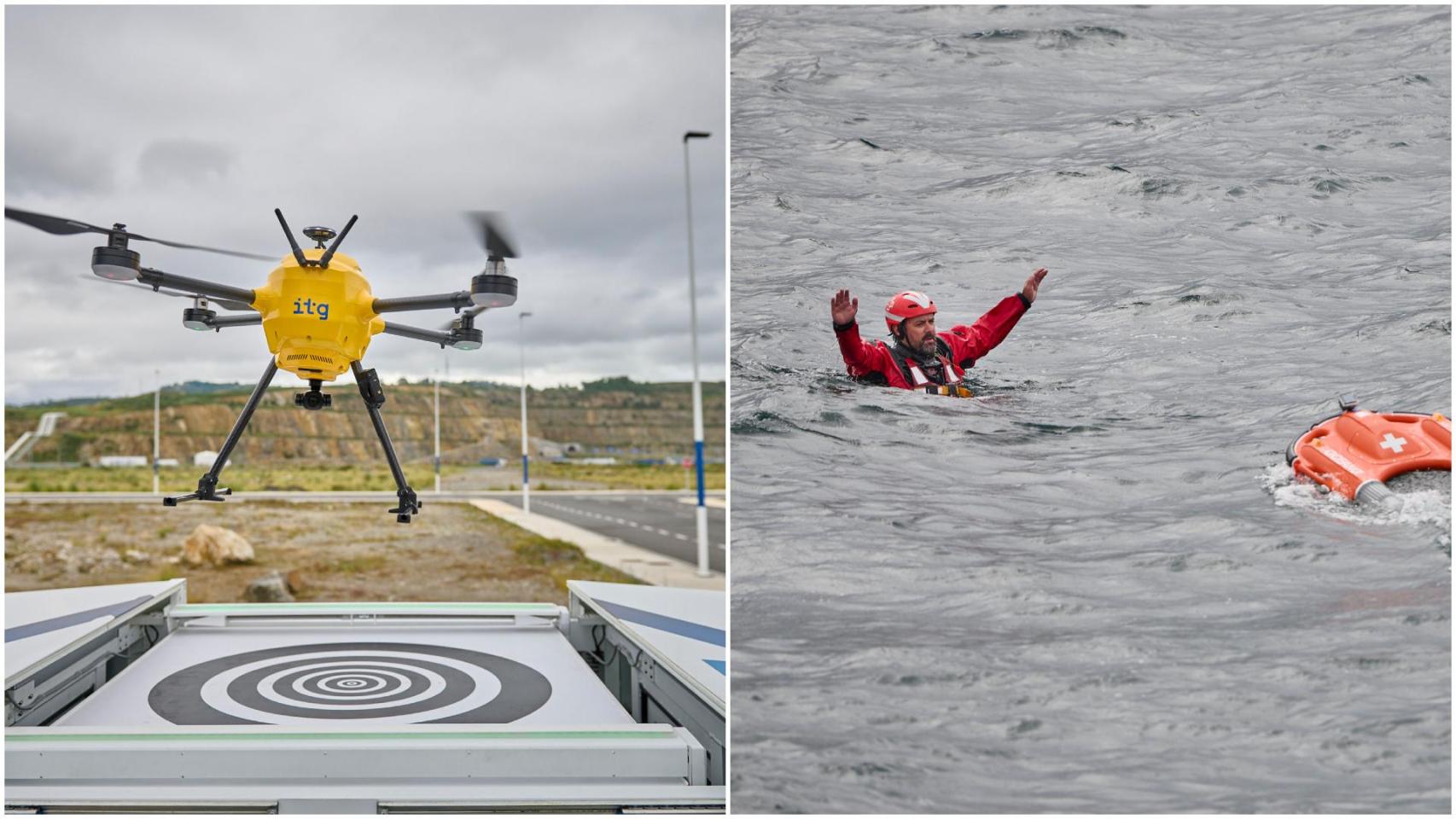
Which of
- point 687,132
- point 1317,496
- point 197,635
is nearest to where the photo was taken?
point 1317,496

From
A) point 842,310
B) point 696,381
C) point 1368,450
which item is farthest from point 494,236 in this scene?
point 696,381

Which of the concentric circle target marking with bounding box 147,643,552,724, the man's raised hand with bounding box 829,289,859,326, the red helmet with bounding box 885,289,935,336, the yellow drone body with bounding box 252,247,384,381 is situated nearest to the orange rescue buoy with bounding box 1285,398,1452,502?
the red helmet with bounding box 885,289,935,336

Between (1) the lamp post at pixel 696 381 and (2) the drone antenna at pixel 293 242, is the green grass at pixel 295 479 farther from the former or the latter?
(2) the drone antenna at pixel 293 242

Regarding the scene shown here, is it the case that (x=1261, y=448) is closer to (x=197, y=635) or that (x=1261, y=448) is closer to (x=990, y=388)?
(x=990, y=388)

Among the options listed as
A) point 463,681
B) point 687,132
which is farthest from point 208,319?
point 687,132

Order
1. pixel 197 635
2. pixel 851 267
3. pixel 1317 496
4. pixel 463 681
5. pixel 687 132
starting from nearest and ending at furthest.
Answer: pixel 1317 496
pixel 463 681
pixel 851 267
pixel 197 635
pixel 687 132
